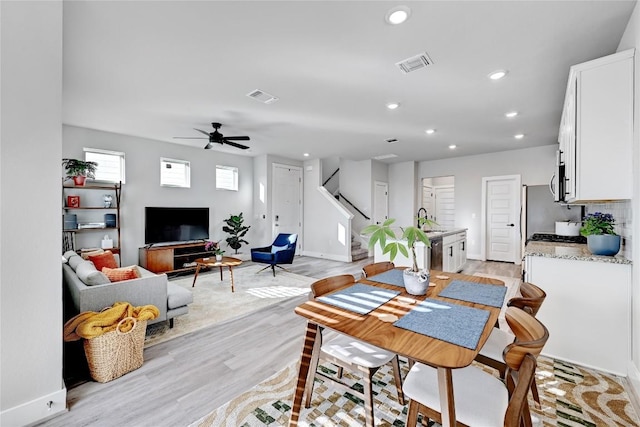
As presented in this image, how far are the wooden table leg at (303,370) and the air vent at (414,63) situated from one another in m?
2.51

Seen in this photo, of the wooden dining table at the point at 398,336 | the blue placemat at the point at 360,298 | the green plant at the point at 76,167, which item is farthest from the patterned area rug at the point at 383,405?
the green plant at the point at 76,167

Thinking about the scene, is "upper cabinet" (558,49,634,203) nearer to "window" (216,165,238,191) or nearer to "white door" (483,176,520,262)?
"white door" (483,176,520,262)

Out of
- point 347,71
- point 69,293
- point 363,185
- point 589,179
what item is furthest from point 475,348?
point 363,185

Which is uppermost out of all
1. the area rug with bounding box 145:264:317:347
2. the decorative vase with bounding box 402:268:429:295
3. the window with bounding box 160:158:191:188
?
the window with bounding box 160:158:191:188

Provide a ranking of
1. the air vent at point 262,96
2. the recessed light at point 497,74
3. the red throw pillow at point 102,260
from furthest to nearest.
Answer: the red throw pillow at point 102,260 < the air vent at point 262,96 < the recessed light at point 497,74

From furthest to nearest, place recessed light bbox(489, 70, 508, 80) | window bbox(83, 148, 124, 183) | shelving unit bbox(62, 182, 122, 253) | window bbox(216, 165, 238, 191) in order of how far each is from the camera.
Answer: window bbox(216, 165, 238, 191) → window bbox(83, 148, 124, 183) → shelving unit bbox(62, 182, 122, 253) → recessed light bbox(489, 70, 508, 80)

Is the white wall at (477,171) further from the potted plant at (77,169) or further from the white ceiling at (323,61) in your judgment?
the potted plant at (77,169)

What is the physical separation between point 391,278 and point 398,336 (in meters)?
0.95

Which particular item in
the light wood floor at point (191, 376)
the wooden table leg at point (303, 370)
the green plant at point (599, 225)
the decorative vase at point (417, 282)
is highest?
the green plant at point (599, 225)

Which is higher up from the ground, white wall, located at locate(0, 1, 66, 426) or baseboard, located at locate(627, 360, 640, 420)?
white wall, located at locate(0, 1, 66, 426)

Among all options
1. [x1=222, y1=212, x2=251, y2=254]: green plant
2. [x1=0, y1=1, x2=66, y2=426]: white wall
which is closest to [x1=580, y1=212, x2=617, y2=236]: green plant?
[x1=0, y1=1, x2=66, y2=426]: white wall

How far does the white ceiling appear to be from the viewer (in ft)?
6.47

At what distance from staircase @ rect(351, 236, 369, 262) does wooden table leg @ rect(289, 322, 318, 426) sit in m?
5.42

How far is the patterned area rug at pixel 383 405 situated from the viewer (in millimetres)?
1622
